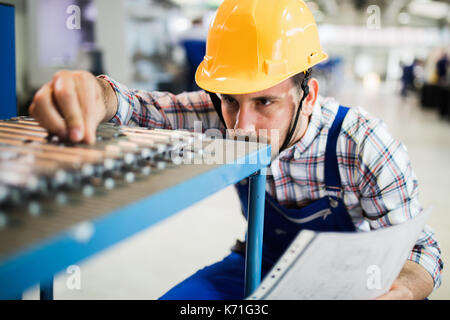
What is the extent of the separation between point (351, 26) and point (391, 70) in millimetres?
4105

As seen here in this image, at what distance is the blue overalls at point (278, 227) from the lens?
1134mm

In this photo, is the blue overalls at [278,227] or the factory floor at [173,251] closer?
the blue overalls at [278,227]

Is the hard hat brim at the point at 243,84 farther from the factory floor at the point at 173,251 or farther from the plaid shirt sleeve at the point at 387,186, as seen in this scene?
the factory floor at the point at 173,251

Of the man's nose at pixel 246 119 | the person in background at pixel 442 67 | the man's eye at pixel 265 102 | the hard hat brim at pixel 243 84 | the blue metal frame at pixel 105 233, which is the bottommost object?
the blue metal frame at pixel 105 233

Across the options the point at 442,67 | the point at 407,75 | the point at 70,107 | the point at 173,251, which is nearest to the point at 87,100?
the point at 70,107

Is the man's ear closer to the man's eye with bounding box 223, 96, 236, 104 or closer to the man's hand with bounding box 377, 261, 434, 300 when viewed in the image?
the man's eye with bounding box 223, 96, 236, 104

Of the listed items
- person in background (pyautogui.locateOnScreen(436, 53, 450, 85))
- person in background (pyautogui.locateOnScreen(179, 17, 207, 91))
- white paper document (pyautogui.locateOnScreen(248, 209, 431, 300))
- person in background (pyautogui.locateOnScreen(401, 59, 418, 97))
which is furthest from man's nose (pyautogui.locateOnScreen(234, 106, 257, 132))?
person in background (pyautogui.locateOnScreen(401, 59, 418, 97))

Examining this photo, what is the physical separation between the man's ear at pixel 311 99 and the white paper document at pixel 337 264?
597mm

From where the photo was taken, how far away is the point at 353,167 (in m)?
1.08

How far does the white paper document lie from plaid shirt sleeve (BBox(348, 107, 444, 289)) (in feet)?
1.25

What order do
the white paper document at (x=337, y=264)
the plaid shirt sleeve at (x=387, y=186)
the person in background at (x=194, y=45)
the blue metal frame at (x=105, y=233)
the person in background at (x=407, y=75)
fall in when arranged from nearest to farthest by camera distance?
the blue metal frame at (x=105, y=233) → the white paper document at (x=337, y=264) → the plaid shirt sleeve at (x=387, y=186) → the person in background at (x=194, y=45) → the person in background at (x=407, y=75)

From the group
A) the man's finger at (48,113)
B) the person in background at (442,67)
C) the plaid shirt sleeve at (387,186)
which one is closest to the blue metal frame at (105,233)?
the man's finger at (48,113)

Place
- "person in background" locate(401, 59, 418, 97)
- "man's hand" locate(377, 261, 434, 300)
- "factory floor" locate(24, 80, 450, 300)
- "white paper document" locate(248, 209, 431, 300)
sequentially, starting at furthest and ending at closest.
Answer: "person in background" locate(401, 59, 418, 97), "factory floor" locate(24, 80, 450, 300), "man's hand" locate(377, 261, 434, 300), "white paper document" locate(248, 209, 431, 300)

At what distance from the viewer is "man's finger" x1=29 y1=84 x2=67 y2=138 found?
640 millimetres
